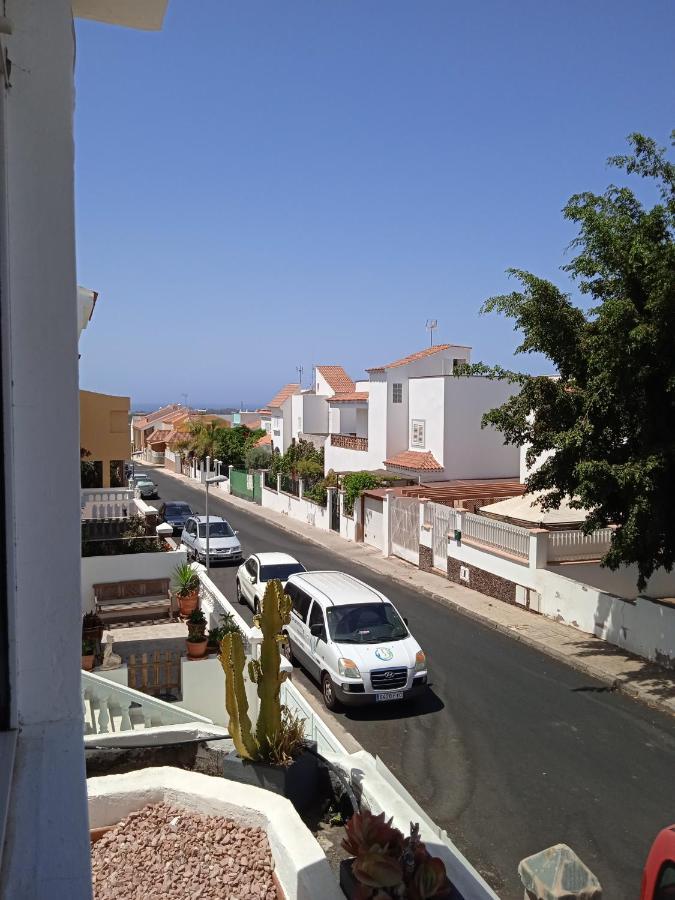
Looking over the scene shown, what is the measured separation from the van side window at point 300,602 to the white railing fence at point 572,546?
6.74m

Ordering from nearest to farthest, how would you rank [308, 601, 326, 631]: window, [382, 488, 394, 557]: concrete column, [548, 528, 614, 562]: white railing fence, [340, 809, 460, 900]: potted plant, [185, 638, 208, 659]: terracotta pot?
[340, 809, 460, 900]: potted plant, [185, 638, 208, 659]: terracotta pot, [308, 601, 326, 631]: window, [548, 528, 614, 562]: white railing fence, [382, 488, 394, 557]: concrete column

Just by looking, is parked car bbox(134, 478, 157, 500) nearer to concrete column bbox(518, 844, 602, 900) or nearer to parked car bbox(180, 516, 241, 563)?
parked car bbox(180, 516, 241, 563)

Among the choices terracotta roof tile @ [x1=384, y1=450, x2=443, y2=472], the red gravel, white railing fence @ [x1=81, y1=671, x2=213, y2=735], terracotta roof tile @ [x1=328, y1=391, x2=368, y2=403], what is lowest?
white railing fence @ [x1=81, y1=671, x2=213, y2=735]

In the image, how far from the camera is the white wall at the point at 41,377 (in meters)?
2.52

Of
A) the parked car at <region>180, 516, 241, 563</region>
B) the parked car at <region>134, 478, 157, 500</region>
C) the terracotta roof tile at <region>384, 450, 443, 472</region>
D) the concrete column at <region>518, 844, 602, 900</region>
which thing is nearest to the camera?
the concrete column at <region>518, 844, 602, 900</region>

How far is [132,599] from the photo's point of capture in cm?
1366

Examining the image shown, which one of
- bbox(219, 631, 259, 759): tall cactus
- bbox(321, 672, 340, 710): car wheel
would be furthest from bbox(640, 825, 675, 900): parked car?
bbox(321, 672, 340, 710): car wheel

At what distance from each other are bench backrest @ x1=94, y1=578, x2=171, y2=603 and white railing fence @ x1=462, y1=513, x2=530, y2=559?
338 inches

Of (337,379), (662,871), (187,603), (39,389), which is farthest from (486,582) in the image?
(337,379)

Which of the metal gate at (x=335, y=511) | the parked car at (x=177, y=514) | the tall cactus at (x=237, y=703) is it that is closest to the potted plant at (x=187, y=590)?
the tall cactus at (x=237, y=703)

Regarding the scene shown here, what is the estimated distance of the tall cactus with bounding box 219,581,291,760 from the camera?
606 centimetres

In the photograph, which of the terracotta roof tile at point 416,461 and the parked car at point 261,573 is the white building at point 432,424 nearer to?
the terracotta roof tile at point 416,461

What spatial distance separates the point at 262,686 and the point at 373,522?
21.0 m

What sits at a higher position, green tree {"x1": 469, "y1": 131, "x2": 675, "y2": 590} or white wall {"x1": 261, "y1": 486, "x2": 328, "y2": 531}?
green tree {"x1": 469, "y1": 131, "x2": 675, "y2": 590}
